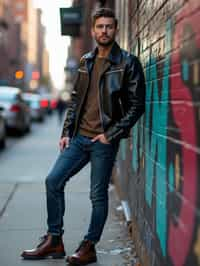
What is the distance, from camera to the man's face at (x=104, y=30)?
4680 mm

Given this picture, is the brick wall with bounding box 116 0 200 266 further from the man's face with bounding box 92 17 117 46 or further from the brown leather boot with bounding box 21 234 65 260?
the brown leather boot with bounding box 21 234 65 260

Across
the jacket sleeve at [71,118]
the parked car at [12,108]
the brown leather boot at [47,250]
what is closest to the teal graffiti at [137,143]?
the jacket sleeve at [71,118]

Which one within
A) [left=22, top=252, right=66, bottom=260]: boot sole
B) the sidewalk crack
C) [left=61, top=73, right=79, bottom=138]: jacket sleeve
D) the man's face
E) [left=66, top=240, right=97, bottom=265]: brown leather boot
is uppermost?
the man's face

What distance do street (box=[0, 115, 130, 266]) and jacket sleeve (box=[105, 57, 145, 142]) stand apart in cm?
119

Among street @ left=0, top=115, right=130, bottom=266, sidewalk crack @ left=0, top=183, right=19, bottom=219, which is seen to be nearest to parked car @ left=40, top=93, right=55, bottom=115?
street @ left=0, top=115, right=130, bottom=266

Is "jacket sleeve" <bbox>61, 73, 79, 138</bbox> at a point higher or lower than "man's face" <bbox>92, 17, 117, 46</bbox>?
lower

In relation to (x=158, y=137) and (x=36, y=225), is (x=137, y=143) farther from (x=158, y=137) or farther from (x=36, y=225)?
(x=36, y=225)

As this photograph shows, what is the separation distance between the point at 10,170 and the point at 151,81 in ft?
25.6

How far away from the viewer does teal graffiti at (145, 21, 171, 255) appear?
365 cm

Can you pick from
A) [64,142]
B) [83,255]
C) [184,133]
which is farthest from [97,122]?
[184,133]

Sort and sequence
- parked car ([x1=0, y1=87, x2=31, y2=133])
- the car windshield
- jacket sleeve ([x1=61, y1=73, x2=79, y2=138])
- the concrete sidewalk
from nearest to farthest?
jacket sleeve ([x1=61, y1=73, x2=79, y2=138]), the concrete sidewalk, parked car ([x1=0, y1=87, x2=31, y2=133]), the car windshield

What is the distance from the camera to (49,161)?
45.1 feet

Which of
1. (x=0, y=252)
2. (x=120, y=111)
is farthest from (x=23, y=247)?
(x=120, y=111)

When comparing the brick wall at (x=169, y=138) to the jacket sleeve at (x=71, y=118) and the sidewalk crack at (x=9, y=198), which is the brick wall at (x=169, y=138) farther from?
the sidewalk crack at (x=9, y=198)
